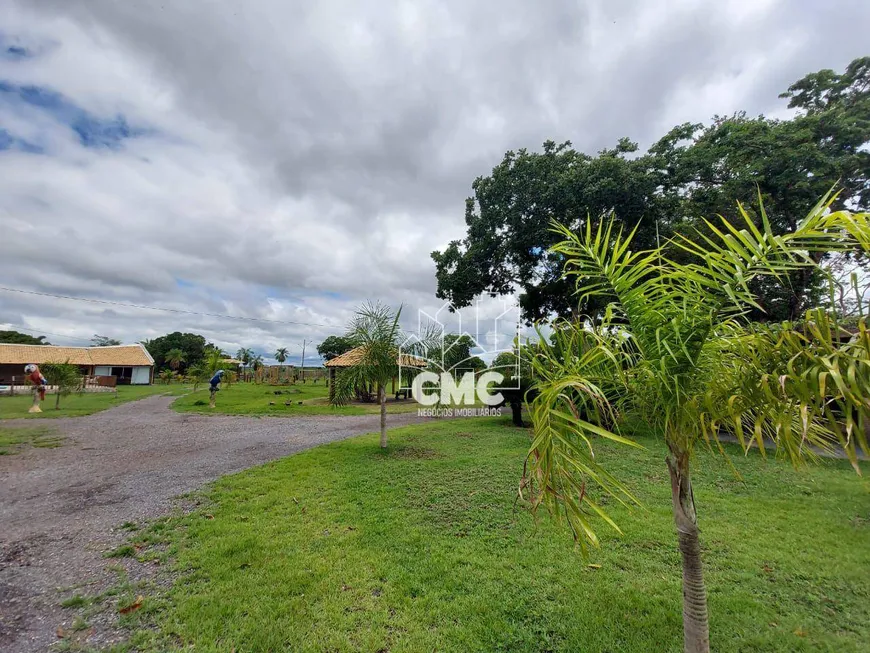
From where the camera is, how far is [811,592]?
2.96 metres

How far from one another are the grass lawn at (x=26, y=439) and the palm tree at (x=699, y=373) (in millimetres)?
11658

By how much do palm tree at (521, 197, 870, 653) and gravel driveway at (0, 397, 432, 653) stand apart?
3377mm

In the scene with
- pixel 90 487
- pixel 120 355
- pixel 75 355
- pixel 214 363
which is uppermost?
pixel 120 355

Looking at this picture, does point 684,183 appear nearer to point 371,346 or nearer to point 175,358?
point 371,346

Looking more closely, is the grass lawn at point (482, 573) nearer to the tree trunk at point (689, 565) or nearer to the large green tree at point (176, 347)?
the tree trunk at point (689, 565)

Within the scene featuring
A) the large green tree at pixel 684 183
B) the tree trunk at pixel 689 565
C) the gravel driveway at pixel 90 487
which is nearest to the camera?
the tree trunk at pixel 689 565

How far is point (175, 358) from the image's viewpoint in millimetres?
45781

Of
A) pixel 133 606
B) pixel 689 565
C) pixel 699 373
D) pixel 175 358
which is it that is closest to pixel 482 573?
pixel 689 565

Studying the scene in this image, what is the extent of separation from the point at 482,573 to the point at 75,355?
4423 centimetres

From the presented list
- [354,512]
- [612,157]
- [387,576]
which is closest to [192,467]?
[354,512]

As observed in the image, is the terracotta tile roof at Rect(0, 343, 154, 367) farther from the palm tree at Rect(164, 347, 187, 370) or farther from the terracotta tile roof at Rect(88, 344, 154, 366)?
the palm tree at Rect(164, 347, 187, 370)

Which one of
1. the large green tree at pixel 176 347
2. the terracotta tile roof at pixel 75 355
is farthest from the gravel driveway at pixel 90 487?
the large green tree at pixel 176 347

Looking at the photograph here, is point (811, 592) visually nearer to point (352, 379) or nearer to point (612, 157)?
point (352, 379)

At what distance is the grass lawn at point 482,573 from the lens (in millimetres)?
2490
